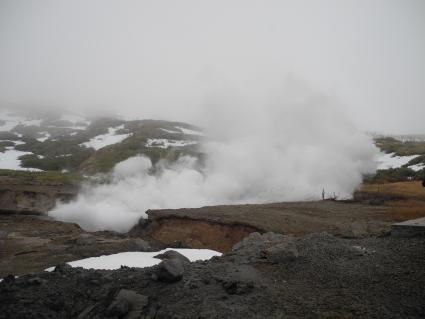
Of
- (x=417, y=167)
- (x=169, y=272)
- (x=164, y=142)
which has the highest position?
(x=164, y=142)

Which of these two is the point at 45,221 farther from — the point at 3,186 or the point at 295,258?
the point at 295,258

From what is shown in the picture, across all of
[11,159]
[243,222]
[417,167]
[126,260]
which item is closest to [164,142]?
[11,159]

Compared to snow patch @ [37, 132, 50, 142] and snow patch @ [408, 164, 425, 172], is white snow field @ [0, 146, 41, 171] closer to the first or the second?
snow patch @ [37, 132, 50, 142]

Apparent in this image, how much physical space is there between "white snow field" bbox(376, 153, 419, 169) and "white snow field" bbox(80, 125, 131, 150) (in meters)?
37.4

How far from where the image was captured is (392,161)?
48.4 meters

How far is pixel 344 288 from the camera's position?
268 inches

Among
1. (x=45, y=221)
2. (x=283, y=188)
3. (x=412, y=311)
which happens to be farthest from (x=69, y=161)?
(x=412, y=311)

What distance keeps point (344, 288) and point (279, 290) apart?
1.22 meters

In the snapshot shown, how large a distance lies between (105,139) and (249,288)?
190 ft

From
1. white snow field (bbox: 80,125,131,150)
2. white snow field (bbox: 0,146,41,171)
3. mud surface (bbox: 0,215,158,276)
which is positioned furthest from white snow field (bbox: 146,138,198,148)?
mud surface (bbox: 0,215,158,276)

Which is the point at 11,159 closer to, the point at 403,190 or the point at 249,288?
the point at 403,190

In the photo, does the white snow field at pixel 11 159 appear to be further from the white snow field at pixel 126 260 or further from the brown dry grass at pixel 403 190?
the brown dry grass at pixel 403 190

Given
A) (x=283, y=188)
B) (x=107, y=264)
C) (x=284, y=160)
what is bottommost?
(x=107, y=264)

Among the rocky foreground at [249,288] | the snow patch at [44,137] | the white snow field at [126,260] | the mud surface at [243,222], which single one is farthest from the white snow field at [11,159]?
the rocky foreground at [249,288]
